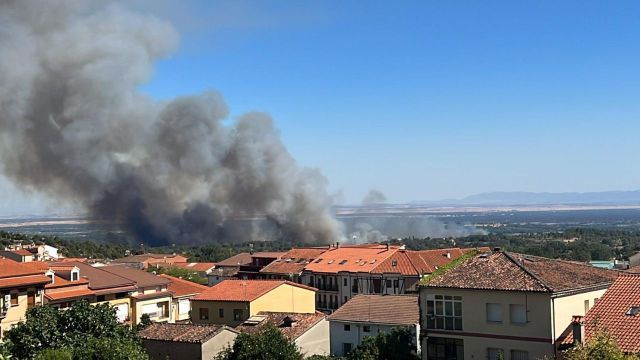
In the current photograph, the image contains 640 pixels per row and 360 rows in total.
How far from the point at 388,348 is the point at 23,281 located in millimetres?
16507

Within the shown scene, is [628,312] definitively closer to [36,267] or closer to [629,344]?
[629,344]

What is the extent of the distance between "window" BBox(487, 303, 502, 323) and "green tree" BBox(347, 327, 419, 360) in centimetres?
431

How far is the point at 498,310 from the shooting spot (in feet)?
70.8

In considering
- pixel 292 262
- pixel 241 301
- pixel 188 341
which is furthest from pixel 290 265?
pixel 188 341

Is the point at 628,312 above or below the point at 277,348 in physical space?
above

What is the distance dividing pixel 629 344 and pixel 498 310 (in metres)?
3.91

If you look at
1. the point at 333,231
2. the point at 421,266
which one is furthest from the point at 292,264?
the point at 333,231

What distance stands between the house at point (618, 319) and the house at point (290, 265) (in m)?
35.9

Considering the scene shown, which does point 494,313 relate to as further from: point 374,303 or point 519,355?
point 374,303

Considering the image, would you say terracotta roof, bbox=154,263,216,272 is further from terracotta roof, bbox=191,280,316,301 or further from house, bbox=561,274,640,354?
house, bbox=561,274,640,354

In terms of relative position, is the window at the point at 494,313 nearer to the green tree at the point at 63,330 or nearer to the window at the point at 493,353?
the window at the point at 493,353

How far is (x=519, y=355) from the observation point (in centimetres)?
2112

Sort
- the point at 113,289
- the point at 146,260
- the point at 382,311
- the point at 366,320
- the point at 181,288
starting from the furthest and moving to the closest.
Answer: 1. the point at 146,260
2. the point at 181,288
3. the point at 113,289
4. the point at 382,311
5. the point at 366,320

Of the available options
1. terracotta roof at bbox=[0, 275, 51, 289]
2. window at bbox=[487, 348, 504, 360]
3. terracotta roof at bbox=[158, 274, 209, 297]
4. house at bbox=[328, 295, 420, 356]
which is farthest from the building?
window at bbox=[487, 348, 504, 360]
